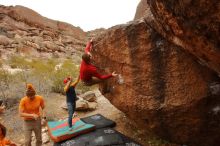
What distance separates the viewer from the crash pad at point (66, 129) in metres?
6.56

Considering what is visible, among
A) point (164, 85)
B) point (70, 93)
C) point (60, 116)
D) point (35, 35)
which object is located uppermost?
point (35, 35)

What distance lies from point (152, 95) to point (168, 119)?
2.11 ft

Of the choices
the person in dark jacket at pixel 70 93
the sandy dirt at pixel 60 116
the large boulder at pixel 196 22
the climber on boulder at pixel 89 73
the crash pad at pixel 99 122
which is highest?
the large boulder at pixel 196 22

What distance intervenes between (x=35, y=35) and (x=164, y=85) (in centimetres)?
2491

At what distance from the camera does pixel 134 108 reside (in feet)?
21.1

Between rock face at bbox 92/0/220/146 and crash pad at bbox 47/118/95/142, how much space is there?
1.16 meters

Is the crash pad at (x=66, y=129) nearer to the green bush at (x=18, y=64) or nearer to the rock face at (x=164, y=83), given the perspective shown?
the rock face at (x=164, y=83)

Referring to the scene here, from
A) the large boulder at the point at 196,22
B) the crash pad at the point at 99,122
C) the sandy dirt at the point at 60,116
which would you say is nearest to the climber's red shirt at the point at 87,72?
the crash pad at the point at 99,122

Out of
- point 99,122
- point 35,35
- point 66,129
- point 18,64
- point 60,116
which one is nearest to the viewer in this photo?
point 66,129

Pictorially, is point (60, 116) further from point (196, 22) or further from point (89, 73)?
point (196, 22)

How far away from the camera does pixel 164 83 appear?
5.91 m

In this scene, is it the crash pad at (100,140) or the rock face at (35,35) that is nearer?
the crash pad at (100,140)

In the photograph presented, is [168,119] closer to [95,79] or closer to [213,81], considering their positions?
[213,81]

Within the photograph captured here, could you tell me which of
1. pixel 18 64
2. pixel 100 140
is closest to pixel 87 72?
pixel 100 140
